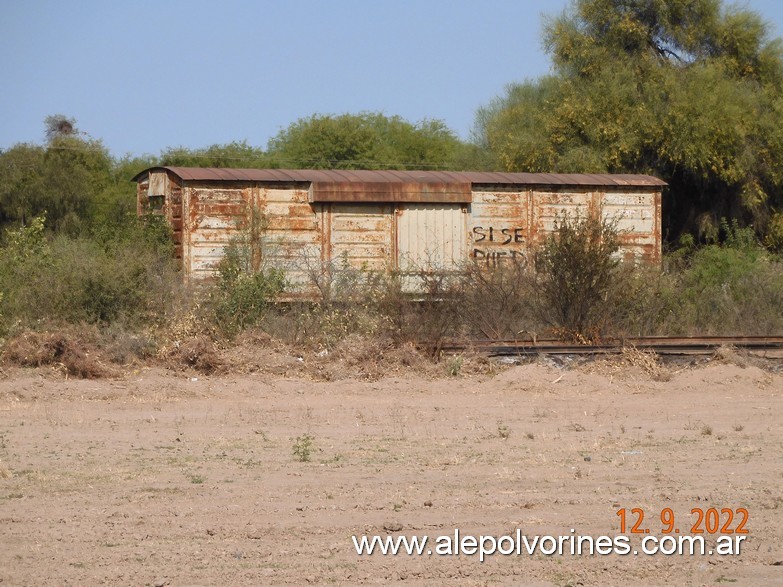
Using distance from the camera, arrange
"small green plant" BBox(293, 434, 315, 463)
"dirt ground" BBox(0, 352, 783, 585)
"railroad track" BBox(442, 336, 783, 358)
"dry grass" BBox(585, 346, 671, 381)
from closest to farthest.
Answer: "dirt ground" BBox(0, 352, 783, 585) < "small green plant" BBox(293, 434, 315, 463) < "dry grass" BBox(585, 346, 671, 381) < "railroad track" BBox(442, 336, 783, 358)

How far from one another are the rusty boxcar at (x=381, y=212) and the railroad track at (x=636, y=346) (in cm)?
336

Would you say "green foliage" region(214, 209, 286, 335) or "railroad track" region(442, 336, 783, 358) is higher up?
"green foliage" region(214, 209, 286, 335)

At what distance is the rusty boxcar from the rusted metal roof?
0.02 metres

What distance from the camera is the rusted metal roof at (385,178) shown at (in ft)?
60.5

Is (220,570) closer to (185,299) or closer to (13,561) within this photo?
(13,561)

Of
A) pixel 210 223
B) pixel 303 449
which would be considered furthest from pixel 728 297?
pixel 303 449

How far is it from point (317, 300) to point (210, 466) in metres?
8.47

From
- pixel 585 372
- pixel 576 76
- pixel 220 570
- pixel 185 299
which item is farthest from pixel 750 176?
pixel 220 570

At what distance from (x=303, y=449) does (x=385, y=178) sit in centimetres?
1074

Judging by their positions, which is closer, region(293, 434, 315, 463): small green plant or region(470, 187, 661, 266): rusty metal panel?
region(293, 434, 315, 463): small green plant

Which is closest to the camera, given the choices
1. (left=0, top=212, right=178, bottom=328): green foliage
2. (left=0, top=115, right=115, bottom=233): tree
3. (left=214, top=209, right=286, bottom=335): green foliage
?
(left=0, top=212, right=178, bottom=328): green foliage

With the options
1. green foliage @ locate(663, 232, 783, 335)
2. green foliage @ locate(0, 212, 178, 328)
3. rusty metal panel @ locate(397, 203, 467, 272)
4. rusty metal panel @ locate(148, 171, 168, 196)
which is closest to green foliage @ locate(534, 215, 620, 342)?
green foliage @ locate(663, 232, 783, 335)

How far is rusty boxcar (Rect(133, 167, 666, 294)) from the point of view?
18.1 metres

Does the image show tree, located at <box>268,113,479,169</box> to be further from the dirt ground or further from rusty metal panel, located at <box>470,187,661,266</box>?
the dirt ground
